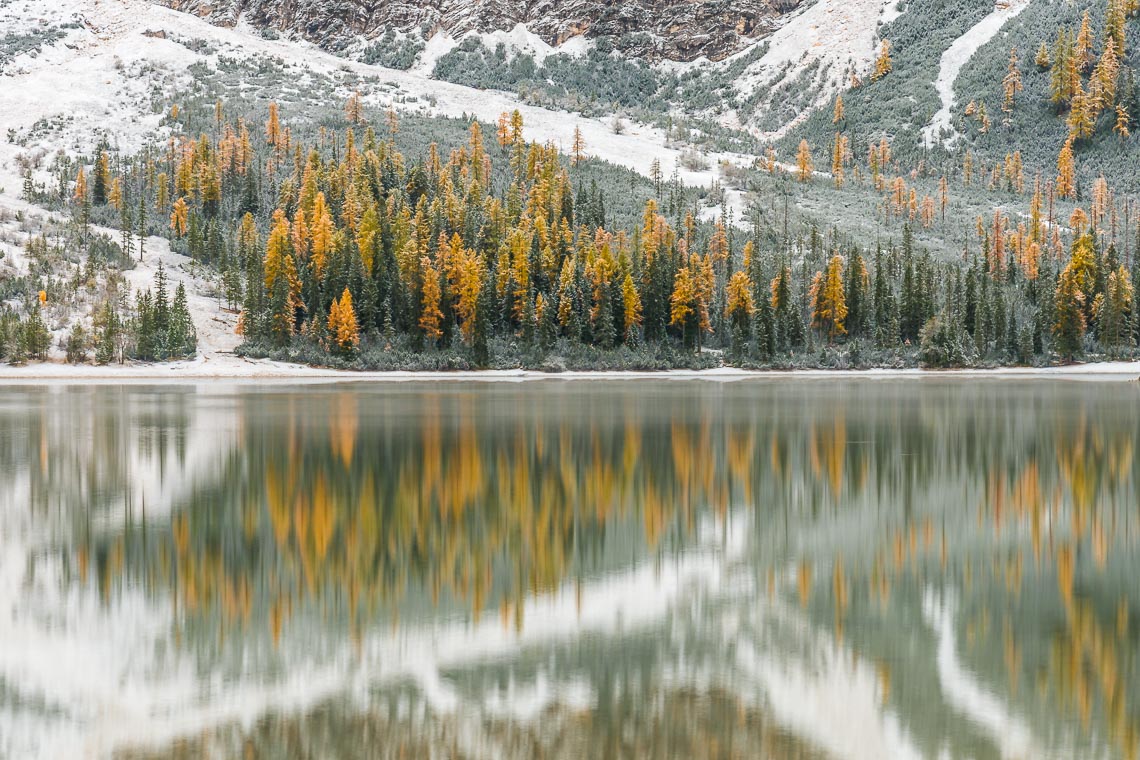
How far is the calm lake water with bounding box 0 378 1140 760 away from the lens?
8.55m

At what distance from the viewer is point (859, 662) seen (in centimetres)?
1004

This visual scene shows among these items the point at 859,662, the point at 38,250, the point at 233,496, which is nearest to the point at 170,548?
the point at 233,496

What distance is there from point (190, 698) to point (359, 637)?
1881 millimetres

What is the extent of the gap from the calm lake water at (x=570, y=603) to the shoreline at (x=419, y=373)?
160 feet

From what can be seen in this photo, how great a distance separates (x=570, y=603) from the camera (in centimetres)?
1198

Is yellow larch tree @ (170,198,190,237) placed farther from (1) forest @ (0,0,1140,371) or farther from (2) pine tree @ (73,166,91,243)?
(2) pine tree @ (73,166,91,243)

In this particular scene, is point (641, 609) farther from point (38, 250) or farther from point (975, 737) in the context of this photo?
point (38, 250)

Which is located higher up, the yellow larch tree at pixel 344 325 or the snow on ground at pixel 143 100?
the snow on ground at pixel 143 100

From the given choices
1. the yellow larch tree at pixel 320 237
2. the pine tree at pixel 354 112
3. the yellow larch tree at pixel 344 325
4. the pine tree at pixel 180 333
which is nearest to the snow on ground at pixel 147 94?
the pine tree at pixel 354 112

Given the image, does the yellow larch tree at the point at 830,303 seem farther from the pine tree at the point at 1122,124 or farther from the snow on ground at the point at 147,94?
the pine tree at the point at 1122,124

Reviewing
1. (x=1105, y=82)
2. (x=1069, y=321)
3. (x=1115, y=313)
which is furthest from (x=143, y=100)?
(x=1105, y=82)

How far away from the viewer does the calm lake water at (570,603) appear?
28.0 feet

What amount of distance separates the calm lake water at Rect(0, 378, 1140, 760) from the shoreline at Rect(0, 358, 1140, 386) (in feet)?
160

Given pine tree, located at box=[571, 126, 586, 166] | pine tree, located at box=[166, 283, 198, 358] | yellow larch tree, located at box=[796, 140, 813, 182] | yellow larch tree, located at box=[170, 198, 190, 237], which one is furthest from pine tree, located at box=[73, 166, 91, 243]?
yellow larch tree, located at box=[796, 140, 813, 182]
